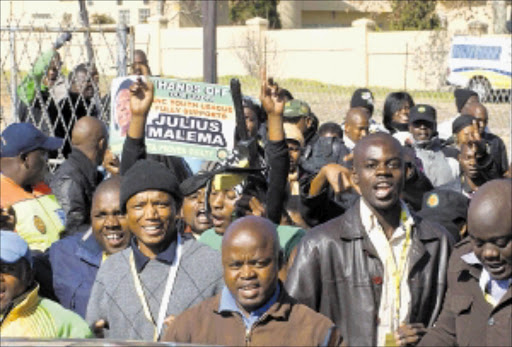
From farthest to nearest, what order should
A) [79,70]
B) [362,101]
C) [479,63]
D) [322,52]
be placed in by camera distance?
[322,52] < [479,63] < [79,70] < [362,101]

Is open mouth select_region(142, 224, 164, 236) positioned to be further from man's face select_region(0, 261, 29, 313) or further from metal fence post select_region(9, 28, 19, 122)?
metal fence post select_region(9, 28, 19, 122)

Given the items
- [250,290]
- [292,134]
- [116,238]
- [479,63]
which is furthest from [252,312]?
[479,63]

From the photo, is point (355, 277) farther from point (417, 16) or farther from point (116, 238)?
point (417, 16)

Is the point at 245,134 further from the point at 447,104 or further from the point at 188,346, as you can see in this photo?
the point at 447,104

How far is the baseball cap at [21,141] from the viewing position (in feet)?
24.2

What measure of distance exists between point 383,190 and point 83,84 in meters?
6.29

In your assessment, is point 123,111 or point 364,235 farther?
point 123,111

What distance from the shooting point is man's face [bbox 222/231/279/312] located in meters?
4.63

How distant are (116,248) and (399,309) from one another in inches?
61.9

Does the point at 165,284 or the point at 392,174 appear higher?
the point at 392,174

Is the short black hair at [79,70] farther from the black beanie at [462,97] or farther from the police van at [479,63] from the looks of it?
the police van at [479,63]

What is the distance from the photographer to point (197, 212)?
21.5ft

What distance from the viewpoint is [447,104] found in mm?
21953

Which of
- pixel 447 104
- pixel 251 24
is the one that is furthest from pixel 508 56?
pixel 251 24
